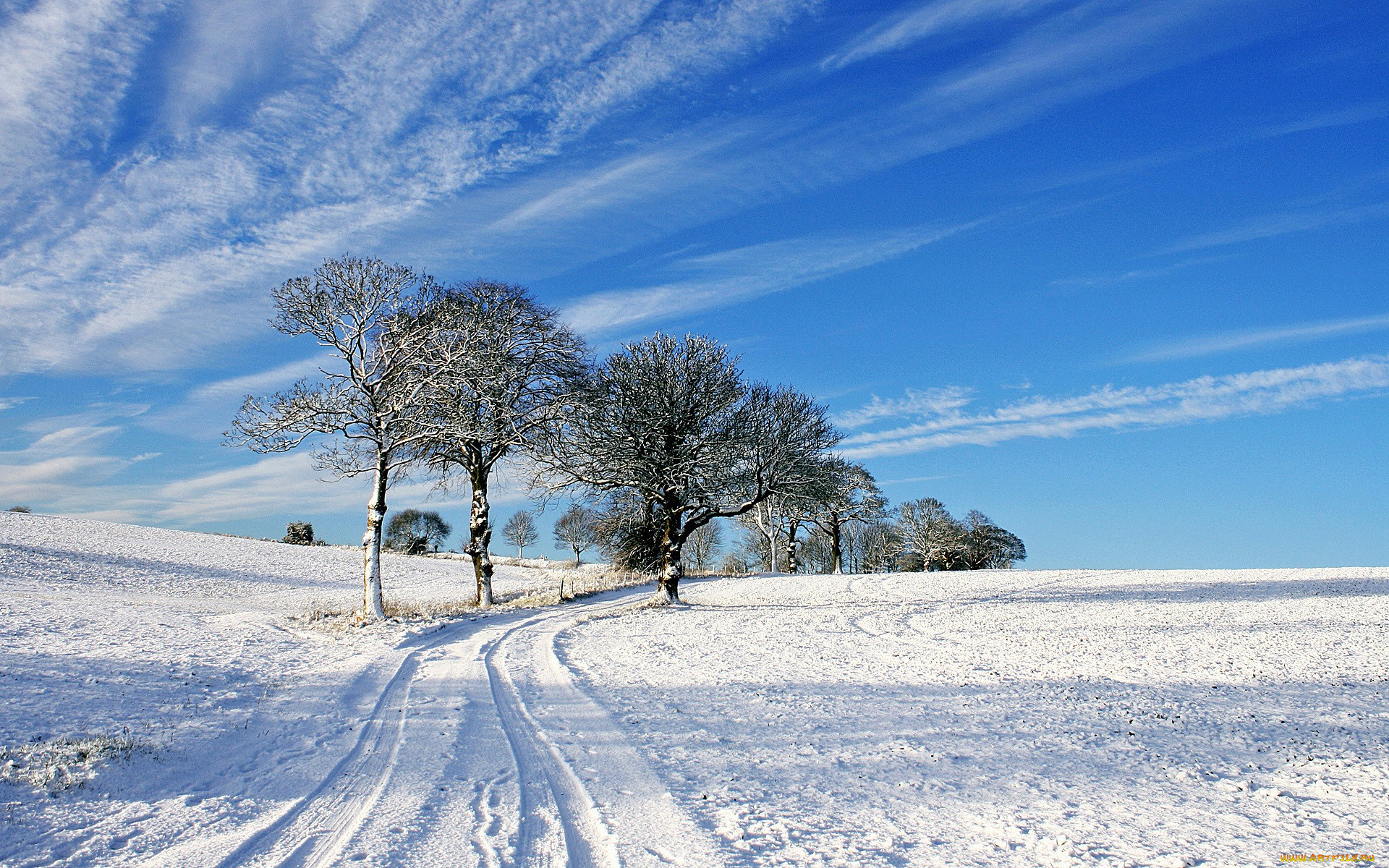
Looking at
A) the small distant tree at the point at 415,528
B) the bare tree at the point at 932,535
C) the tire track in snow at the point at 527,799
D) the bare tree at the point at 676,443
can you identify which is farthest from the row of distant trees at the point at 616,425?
the small distant tree at the point at 415,528

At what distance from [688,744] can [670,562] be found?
68.8 ft

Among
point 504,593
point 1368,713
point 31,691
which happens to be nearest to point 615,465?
point 504,593

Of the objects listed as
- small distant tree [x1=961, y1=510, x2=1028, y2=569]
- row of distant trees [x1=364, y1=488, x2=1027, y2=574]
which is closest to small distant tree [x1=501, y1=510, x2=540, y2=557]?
row of distant trees [x1=364, y1=488, x2=1027, y2=574]

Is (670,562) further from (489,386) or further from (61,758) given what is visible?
(61,758)

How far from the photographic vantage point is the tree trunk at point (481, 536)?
26.7 m

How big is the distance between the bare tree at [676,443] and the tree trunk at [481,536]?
2688 mm

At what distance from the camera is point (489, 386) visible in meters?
24.1

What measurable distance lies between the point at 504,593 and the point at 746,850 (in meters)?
32.0

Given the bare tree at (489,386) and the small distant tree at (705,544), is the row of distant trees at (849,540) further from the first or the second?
the bare tree at (489,386)

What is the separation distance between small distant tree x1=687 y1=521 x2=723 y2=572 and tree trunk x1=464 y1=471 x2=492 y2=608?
4677 cm

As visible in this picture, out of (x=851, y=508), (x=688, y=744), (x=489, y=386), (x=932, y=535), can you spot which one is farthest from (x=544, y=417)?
(x=932, y=535)

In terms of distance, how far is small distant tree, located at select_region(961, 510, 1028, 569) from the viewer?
2916 inches

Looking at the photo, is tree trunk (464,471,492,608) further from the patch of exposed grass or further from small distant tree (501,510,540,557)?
small distant tree (501,510,540,557)

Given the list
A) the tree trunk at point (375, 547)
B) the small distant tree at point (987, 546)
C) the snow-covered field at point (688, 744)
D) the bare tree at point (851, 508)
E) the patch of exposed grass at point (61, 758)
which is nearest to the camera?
the snow-covered field at point (688, 744)
